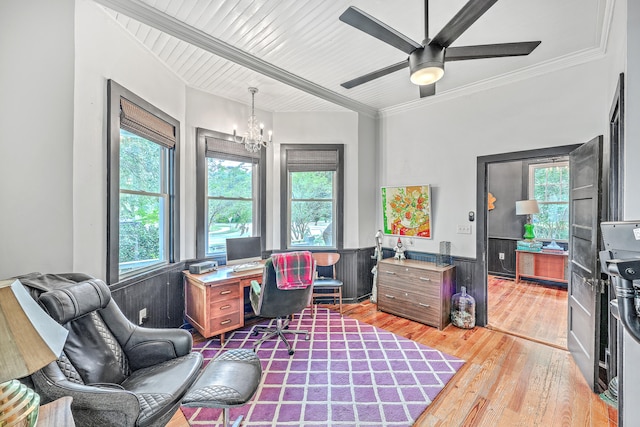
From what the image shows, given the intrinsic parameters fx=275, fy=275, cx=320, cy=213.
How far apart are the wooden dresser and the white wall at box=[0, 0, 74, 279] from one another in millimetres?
3303

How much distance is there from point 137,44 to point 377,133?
10.6 feet

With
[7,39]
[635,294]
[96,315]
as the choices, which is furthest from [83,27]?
[635,294]

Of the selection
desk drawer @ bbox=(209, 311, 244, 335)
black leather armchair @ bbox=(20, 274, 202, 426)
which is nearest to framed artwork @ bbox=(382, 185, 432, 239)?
desk drawer @ bbox=(209, 311, 244, 335)

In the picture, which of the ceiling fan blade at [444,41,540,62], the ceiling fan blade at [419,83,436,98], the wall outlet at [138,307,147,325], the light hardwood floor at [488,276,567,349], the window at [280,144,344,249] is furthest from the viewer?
the window at [280,144,344,249]

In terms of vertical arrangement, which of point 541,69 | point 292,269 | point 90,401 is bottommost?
point 90,401

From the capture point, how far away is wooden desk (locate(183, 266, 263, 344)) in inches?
110

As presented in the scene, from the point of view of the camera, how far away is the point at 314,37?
250 centimetres

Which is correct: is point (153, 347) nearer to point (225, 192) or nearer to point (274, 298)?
point (274, 298)

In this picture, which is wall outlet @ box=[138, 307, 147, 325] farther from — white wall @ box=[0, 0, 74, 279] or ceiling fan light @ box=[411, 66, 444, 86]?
ceiling fan light @ box=[411, 66, 444, 86]

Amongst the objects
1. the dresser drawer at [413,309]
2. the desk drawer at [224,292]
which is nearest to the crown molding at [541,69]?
the dresser drawer at [413,309]

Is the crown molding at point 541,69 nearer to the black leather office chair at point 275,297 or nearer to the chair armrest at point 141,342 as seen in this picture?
the black leather office chair at point 275,297

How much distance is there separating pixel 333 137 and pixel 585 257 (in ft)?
10.2

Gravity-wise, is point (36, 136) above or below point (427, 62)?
below

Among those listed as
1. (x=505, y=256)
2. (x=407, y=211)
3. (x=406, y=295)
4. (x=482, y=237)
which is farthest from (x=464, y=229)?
(x=505, y=256)
